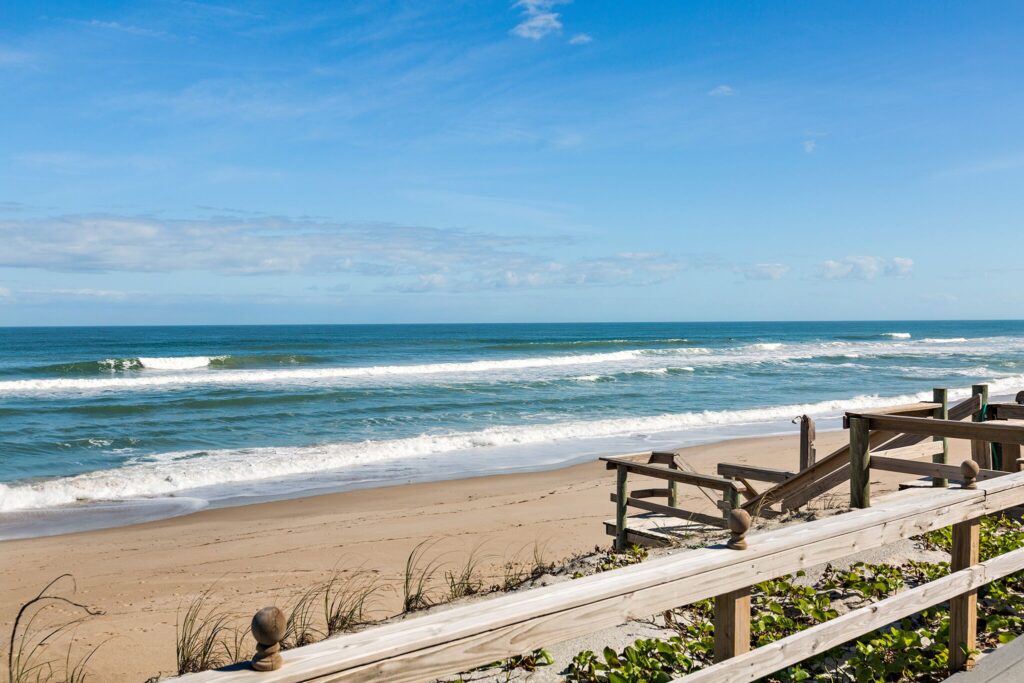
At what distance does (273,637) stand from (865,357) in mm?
52732

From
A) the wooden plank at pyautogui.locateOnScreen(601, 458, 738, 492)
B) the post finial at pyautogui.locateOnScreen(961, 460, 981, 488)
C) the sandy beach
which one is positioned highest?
the post finial at pyautogui.locateOnScreen(961, 460, 981, 488)

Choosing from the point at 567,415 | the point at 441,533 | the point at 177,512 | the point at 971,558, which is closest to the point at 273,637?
the point at 971,558

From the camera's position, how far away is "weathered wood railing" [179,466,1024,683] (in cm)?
193

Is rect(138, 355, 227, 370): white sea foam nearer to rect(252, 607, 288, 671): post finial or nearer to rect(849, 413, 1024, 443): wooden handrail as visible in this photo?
rect(849, 413, 1024, 443): wooden handrail

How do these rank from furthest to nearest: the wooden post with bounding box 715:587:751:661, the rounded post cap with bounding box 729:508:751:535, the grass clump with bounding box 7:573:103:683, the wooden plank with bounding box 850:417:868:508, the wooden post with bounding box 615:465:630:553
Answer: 1. the wooden post with bounding box 615:465:630:553
2. the wooden plank with bounding box 850:417:868:508
3. the grass clump with bounding box 7:573:103:683
4. the wooden post with bounding box 715:587:751:661
5. the rounded post cap with bounding box 729:508:751:535

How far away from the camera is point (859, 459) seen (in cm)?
610

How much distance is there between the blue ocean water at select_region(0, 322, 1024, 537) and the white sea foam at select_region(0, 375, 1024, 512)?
52 mm

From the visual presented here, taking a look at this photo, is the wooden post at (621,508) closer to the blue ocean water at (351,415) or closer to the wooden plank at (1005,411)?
the wooden plank at (1005,411)

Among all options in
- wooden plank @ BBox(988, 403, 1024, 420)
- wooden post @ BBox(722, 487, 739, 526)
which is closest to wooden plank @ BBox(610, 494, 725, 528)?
wooden post @ BBox(722, 487, 739, 526)

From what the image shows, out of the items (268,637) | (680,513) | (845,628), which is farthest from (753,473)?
(268,637)

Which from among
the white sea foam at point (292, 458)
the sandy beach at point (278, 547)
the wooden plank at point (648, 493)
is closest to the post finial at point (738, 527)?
the sandy beach at point (278, 547)

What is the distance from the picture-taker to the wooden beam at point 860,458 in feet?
19.7

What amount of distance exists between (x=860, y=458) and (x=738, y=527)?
3930 mm

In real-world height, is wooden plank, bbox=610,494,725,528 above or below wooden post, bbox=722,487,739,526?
below
